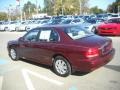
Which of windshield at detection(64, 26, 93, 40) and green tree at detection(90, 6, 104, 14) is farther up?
green tree at detection(90, 6, 104, 14)

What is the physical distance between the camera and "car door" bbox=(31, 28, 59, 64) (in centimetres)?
755

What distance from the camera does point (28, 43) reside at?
8.87 m

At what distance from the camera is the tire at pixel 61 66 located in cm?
712

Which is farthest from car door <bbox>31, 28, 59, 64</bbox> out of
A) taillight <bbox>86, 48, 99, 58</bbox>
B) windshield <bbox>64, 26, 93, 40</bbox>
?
taillight <bbox>86, 48, 99, 58</bbox>

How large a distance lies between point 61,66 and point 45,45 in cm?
97

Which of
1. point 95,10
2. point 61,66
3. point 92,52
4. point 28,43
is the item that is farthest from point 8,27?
point 95,10

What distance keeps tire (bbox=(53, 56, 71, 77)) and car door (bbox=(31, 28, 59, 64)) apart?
29 centimetres

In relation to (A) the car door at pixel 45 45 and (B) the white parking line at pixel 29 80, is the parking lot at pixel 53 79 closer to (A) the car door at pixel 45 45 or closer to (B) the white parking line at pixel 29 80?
(B) the white parking line at pixel 29 80

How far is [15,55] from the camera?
10.3 meters

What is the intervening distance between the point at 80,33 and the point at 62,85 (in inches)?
78.7

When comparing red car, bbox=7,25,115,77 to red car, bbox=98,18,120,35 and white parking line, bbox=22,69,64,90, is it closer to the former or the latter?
white parking line, bbox=22,69,64,90

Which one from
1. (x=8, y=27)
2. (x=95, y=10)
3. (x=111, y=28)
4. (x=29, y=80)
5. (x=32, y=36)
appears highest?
(x=95, y=10)

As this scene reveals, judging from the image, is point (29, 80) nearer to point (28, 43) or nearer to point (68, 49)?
point (68, 49)

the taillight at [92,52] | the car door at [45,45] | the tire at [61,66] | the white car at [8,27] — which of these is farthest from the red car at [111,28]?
the white car at [8,27]
